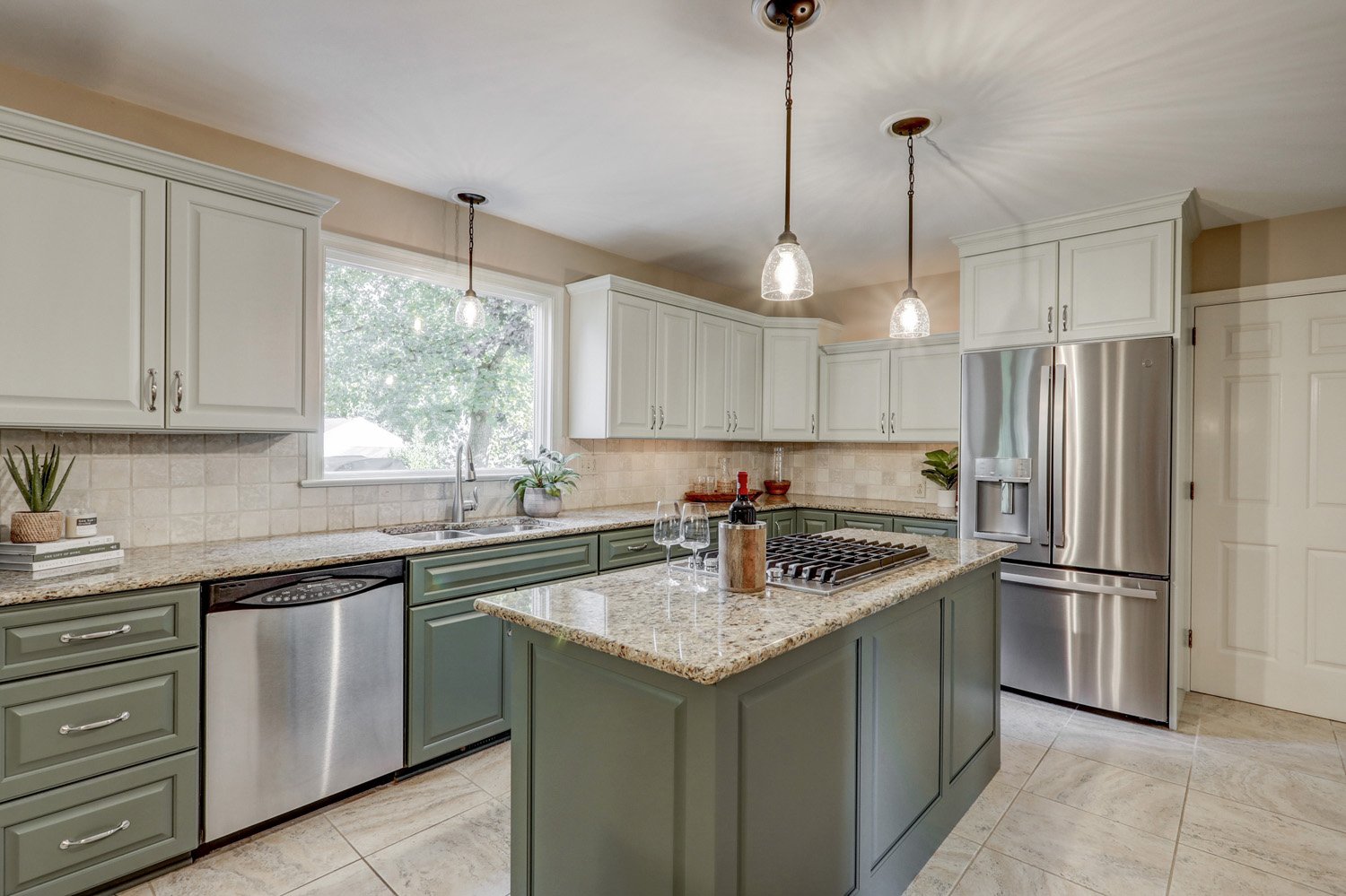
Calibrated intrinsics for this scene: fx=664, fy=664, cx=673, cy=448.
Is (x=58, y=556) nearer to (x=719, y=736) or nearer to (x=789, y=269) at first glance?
(x=719, y=736)

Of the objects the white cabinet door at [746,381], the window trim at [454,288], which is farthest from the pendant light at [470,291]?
the white cabinet door at [746,381]

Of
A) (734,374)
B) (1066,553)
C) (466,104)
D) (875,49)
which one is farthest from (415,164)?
(1066,553)

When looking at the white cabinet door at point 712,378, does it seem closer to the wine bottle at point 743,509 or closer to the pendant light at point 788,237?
the pendant light at point 788,237

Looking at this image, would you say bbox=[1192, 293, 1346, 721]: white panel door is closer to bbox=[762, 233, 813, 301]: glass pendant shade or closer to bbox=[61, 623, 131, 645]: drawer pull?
bbox=[762, 233, 813, 301]: glass pendant shade

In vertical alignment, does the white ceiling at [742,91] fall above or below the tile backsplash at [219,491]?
above

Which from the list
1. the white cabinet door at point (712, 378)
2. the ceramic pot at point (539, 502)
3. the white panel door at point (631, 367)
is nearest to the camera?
the ceramic pot at point (539, 502)

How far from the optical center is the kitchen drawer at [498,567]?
8.61 ft

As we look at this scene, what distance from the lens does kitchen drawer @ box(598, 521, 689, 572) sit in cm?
334

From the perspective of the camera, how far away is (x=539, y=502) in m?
3.58

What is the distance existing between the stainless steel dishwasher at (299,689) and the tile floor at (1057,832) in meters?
0.15

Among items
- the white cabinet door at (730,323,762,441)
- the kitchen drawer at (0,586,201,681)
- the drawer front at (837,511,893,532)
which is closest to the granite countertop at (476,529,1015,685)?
the kitchen drawer at (0,586,201,681)

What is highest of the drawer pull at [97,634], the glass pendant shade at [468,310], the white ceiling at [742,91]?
the white ceiling at [742,91]

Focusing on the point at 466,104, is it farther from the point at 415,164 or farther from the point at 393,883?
the point at 393,883

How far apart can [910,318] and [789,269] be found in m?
0.84
